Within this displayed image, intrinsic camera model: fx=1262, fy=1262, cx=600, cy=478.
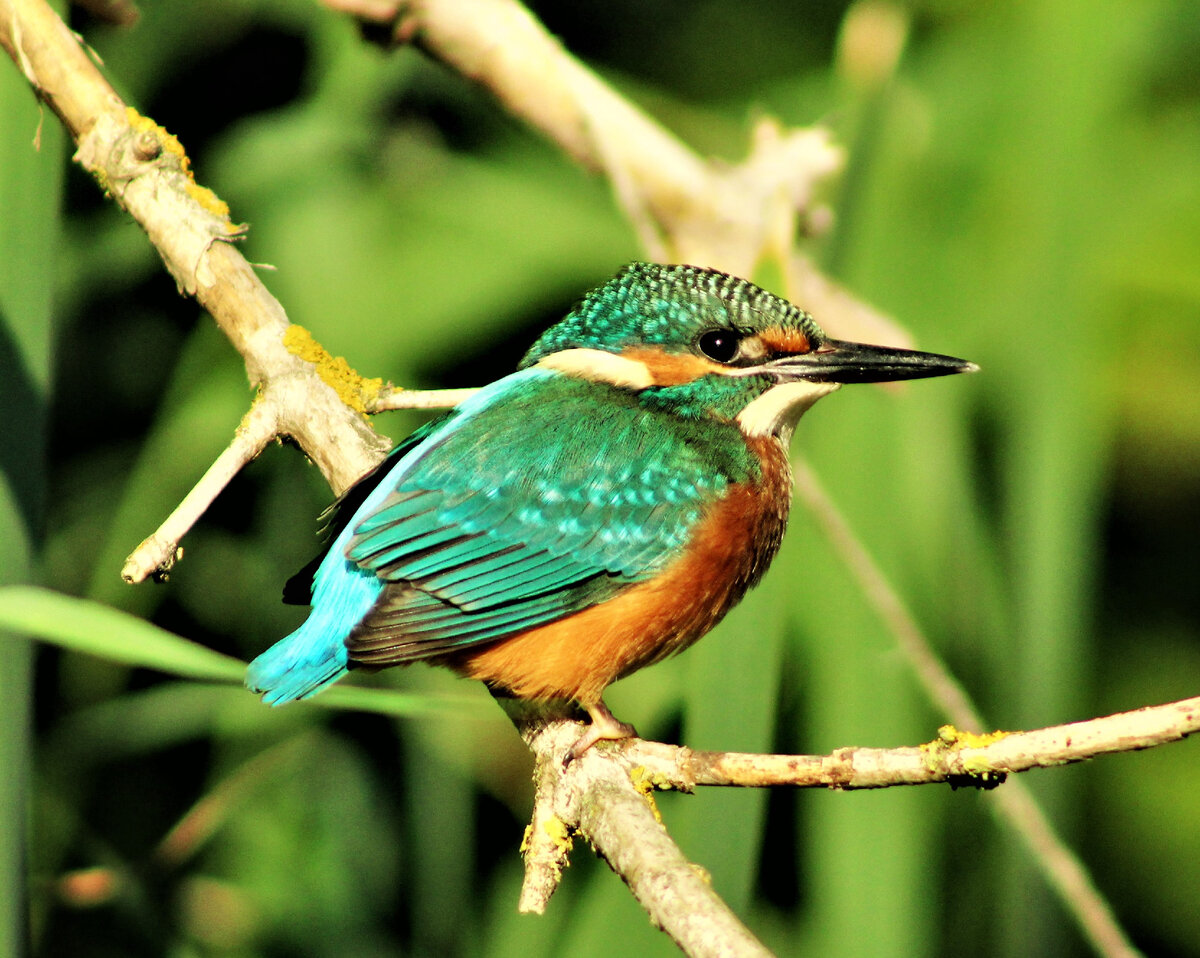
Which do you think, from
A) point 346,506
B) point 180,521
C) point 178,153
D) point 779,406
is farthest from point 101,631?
point 779,406

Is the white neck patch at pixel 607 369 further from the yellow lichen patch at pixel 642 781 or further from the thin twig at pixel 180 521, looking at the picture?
the yellow lichen patch at pixel 642 781

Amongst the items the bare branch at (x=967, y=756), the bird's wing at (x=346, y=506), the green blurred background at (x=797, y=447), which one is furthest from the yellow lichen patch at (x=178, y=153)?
the bare branch at (x=967, y=756)

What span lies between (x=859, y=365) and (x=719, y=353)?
239mm

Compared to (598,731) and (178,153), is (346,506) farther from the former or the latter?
(178,153)

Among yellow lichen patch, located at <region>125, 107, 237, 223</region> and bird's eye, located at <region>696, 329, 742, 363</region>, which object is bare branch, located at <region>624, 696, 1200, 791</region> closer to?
bird's eye, located at <region>696, 329, 742, 363</region>

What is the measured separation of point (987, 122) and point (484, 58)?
1.72 m

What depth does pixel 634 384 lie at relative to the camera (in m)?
2.22

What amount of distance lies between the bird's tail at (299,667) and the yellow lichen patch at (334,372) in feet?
1.32

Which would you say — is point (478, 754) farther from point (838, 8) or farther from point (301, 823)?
point (838, 8)

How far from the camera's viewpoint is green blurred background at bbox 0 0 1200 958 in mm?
A: 2395

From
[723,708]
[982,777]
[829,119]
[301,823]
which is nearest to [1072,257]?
[829,119]

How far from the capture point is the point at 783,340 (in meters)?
2.15

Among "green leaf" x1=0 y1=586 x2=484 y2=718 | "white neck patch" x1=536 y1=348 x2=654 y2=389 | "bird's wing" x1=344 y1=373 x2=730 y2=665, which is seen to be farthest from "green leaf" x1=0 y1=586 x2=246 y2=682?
"white neck patch" x1=536 y1=348 x2=654 y2=389

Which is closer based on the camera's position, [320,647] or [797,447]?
[320,647]
